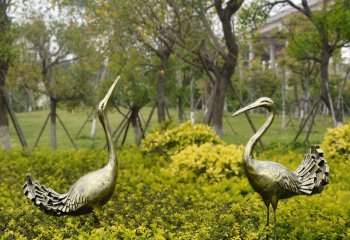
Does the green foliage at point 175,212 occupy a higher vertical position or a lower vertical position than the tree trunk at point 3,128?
lower

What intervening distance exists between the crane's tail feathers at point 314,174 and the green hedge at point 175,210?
0.49 metres

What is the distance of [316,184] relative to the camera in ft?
13.1

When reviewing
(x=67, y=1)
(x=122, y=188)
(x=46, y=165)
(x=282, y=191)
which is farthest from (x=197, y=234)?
(x=67, y=1)

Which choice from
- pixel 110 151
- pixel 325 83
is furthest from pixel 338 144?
pixel 110 151

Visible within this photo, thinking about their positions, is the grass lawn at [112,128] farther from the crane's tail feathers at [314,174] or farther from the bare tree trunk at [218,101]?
the crane's tail feathers at [314,174]

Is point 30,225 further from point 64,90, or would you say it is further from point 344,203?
point 64,90

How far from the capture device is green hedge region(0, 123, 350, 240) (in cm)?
403

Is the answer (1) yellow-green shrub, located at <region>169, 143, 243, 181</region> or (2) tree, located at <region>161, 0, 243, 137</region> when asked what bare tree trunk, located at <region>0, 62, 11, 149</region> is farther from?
(1) yellow-green shrub, located at <region>169, 143, 243, 181</region>

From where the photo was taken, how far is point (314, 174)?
4.05m

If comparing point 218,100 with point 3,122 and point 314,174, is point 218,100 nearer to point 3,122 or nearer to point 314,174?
point 3,122

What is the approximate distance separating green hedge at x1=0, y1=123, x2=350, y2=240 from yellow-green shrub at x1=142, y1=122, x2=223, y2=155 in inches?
45.6

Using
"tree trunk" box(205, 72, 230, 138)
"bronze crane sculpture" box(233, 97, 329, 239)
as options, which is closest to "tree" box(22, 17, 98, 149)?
"tree trunk" box(205, 72, 230, 138)

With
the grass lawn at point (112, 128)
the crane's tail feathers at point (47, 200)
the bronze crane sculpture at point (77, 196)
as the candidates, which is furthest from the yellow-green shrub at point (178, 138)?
the crane's tail feathers at point (47, 200)

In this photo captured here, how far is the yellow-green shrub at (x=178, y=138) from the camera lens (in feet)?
28.2
